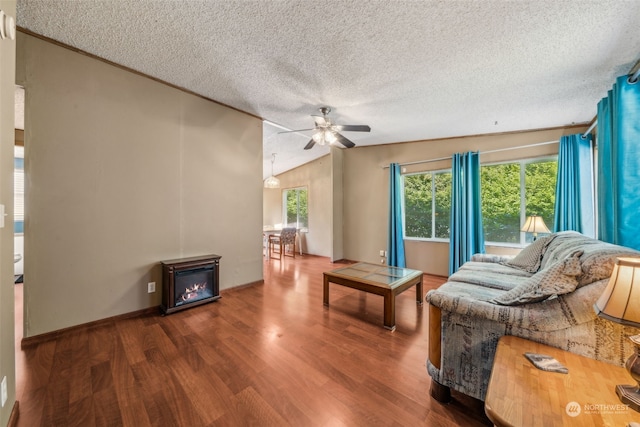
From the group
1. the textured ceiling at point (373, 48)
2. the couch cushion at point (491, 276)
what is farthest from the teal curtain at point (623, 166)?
the couch cushion at point (491, 276)

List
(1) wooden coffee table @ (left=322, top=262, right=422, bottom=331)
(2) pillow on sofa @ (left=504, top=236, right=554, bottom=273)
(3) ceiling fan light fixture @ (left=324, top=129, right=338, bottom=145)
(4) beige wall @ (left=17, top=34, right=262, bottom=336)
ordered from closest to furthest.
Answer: (4) beige wall @ (left=17, top=34, right=262, bottom=336) < (1) wooden coffee table @ (left=322, top=262, right=422, bottom=331) < (2) pillow on sofa @ (left=504, top=236, right=554, bottom=273) < (3) ceiling fan light fixture @ (left=324, top=129, right=338, bottom=145)

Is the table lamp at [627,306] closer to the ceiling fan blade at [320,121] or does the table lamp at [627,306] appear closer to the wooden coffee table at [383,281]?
the wooden coffee table at [383,281]

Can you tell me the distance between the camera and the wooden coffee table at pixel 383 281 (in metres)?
2.54

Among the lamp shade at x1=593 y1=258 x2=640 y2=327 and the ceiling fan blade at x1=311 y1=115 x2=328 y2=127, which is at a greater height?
the ceiling fan blade at x1=311 y1=115 x2=328 y2=127

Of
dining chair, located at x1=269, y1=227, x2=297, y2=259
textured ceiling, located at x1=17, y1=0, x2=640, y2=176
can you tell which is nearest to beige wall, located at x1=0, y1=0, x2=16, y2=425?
textured ceiling, located at x1=17, y1=0, x2=640, y2=176

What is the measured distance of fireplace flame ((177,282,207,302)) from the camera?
300 centimetres

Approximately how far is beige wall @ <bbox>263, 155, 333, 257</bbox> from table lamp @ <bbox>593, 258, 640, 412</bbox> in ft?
16.0

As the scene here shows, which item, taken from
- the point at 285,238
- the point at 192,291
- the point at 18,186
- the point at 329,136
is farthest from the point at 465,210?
the point at 18,186

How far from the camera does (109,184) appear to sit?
263cm

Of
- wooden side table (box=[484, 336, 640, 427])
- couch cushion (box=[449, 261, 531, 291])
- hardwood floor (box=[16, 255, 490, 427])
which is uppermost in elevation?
couch cushion (box=[449, 261, 531, 291])

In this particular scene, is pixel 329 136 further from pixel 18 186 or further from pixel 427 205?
pixel 18 186

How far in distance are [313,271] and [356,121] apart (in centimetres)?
295

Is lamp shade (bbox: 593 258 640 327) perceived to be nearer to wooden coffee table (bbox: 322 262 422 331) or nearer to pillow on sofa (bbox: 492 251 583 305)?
pillow on sofa (bbox: 492 251 583 305)

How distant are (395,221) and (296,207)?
3.34 m
